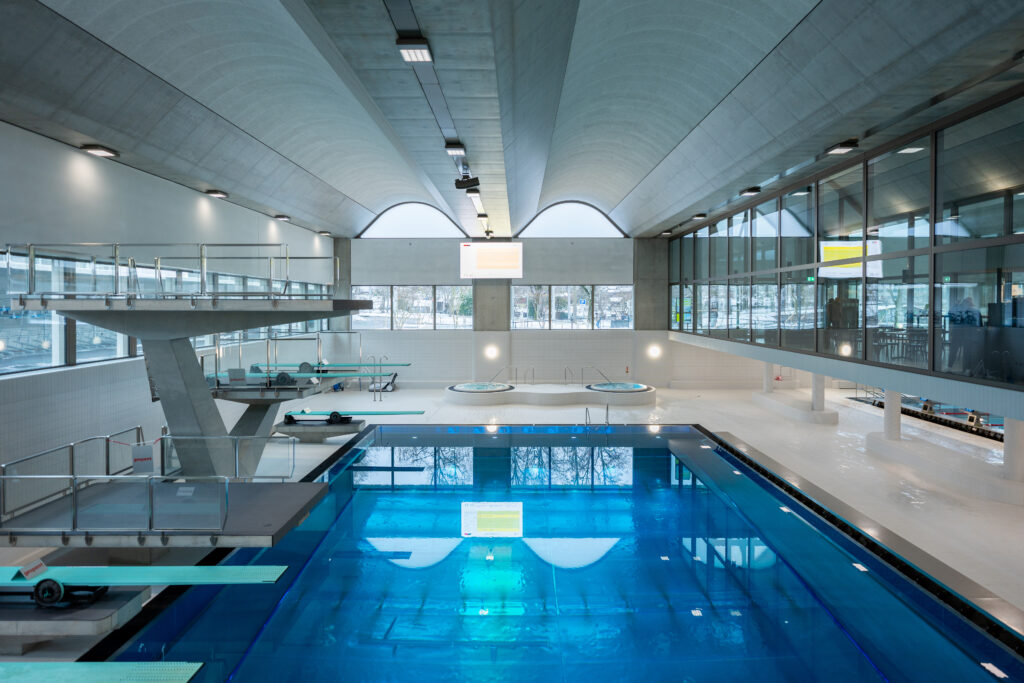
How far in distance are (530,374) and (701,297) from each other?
22.7 ft

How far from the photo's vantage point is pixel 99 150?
377 inches

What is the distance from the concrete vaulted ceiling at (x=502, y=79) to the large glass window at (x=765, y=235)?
2.74 ft

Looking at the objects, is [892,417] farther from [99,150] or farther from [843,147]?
[99,150]

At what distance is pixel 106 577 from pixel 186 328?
296cm

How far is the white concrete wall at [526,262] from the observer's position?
2275cm

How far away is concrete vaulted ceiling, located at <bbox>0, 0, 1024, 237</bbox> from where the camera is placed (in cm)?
612

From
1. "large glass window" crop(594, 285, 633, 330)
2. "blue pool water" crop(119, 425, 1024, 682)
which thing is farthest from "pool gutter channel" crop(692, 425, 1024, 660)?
"large glass window" crop(594, 285, 633, 330)

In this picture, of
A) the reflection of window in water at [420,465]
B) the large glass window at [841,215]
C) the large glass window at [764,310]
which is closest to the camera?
the large glass window at [841,215]

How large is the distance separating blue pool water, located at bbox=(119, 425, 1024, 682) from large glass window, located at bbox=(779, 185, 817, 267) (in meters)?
4.66

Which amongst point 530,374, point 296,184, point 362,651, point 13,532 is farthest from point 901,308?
point 530,374

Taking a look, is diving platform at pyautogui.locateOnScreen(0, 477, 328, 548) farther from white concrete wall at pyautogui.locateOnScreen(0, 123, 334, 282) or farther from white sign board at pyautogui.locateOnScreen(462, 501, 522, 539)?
white concrete wall at pyautogui.locateOnScreen(0, 123, 334, 282)

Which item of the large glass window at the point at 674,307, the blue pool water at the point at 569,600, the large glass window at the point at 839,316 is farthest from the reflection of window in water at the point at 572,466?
the large glass window at the point at 674,307

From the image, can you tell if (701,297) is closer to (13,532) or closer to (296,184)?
(296,184)

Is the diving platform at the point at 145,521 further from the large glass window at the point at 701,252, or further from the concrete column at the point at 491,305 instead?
the concrete column at the point at 491,305
